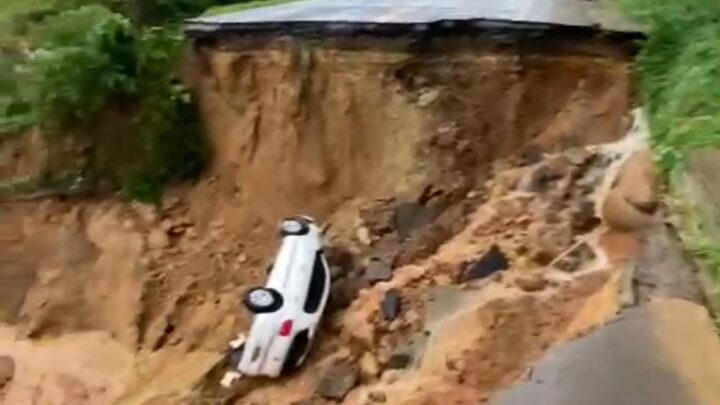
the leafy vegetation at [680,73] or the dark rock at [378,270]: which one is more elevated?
the leafy vegetation at [680,73]

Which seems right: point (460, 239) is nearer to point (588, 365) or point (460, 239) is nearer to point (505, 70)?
point (505, 70)

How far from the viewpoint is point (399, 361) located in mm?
5094

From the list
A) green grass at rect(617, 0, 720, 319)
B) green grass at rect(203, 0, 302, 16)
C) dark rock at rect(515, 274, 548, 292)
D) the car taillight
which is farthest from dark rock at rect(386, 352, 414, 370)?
green grass at rect(203, 0, 302, 16)

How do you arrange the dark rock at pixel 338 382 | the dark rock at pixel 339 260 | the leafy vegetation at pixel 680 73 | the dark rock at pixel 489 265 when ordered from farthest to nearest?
the dark rock at pixel 339 260
the dark rock at pixel 338 382
the dark rock at pixel 489 265
the leafy vegetation at pixel 680 73

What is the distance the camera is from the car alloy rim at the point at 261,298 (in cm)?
574

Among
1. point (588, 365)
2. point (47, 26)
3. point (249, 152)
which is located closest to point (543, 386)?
point (588, 365)

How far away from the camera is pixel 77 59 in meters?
7.27

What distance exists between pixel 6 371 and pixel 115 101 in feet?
5.95

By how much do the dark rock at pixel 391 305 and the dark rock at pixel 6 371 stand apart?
9.44 feet

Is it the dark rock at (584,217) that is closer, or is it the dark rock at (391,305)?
the dark rock at (584,217)

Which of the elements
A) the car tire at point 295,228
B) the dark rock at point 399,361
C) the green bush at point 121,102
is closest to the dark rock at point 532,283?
the dark rock at point 399,361

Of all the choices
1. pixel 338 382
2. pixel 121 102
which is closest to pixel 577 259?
pixel 338 382

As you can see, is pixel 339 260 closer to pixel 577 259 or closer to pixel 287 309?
pixel 287 309

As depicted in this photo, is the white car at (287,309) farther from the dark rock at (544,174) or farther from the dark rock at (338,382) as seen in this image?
the dark rock at (544,174)
